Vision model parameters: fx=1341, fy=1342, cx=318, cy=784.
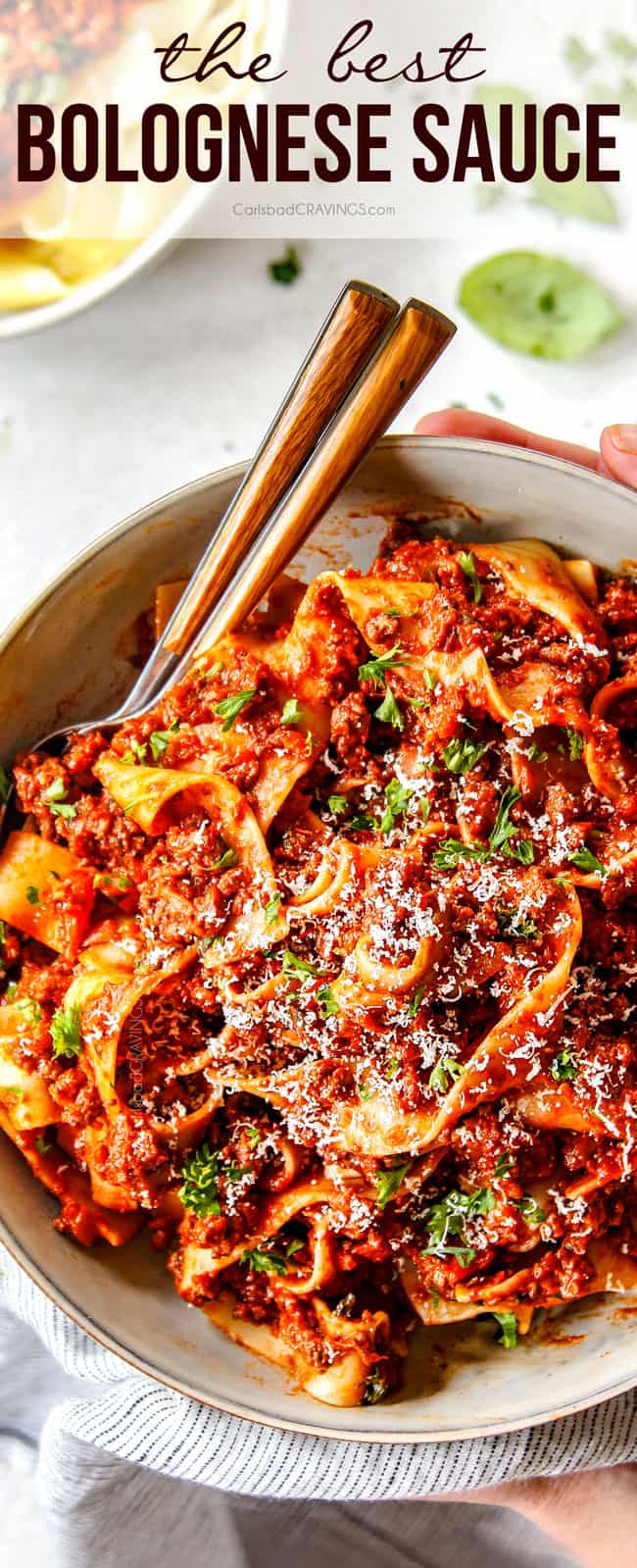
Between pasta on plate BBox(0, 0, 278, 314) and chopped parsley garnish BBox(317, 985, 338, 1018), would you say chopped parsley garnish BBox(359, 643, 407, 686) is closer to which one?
chopped parsley garnish BBox(317, 985, 338, 1018)

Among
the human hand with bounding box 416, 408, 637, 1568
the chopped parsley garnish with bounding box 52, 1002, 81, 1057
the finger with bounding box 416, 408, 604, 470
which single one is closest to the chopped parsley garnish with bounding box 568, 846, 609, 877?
the chopped parsley garnish with bounding box 52, 1002, 81, 1057

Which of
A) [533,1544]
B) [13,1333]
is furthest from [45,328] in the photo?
[533,1544]

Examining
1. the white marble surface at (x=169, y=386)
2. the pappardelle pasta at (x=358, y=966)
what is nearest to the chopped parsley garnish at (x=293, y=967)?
the pappardelle pasta at (x=358, y=966)

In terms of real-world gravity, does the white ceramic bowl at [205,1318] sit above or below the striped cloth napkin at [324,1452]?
above

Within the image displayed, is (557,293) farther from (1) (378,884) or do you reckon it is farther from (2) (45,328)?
(1) (378,884)

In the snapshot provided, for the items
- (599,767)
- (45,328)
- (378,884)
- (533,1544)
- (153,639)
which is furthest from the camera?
(533,1544)

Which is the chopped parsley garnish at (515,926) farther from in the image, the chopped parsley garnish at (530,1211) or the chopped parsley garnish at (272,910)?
the chopped parsley garnish at (530,1211)

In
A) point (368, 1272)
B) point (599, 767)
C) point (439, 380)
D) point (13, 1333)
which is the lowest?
point (13, 1333)
